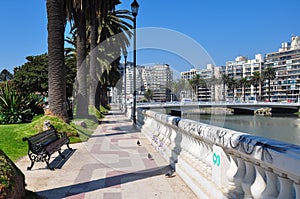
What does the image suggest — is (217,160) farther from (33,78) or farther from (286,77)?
(286,77)

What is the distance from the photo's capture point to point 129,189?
→ 5379 mm

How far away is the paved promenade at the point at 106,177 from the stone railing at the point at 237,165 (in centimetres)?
46

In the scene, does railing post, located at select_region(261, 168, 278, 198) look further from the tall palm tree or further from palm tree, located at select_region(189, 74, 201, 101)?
palm tree, located at select_region(189, 74, 201, 101)

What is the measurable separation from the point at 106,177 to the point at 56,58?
7668 mm

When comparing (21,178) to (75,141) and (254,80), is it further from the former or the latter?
(254,80)

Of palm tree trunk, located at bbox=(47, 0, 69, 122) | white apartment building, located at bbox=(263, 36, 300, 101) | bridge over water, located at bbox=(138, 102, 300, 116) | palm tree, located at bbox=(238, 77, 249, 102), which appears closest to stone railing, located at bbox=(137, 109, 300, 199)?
palm tree trunk, located at bbox=(47, 0, 69, 122)

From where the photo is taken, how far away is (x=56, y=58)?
12547mm

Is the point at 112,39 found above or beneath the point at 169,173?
above

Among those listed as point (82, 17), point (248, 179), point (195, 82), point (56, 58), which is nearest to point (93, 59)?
point (82, 17)

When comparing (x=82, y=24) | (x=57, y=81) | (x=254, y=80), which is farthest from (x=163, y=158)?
(x=254, y=80)

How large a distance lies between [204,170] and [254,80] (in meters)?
130

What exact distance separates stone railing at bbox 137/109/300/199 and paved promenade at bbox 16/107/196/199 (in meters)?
0.46

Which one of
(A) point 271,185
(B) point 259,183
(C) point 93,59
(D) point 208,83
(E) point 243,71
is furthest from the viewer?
(E) point 243,71

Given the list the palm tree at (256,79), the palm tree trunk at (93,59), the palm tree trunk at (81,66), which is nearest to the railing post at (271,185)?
the palm tree trunk at (81,66)
